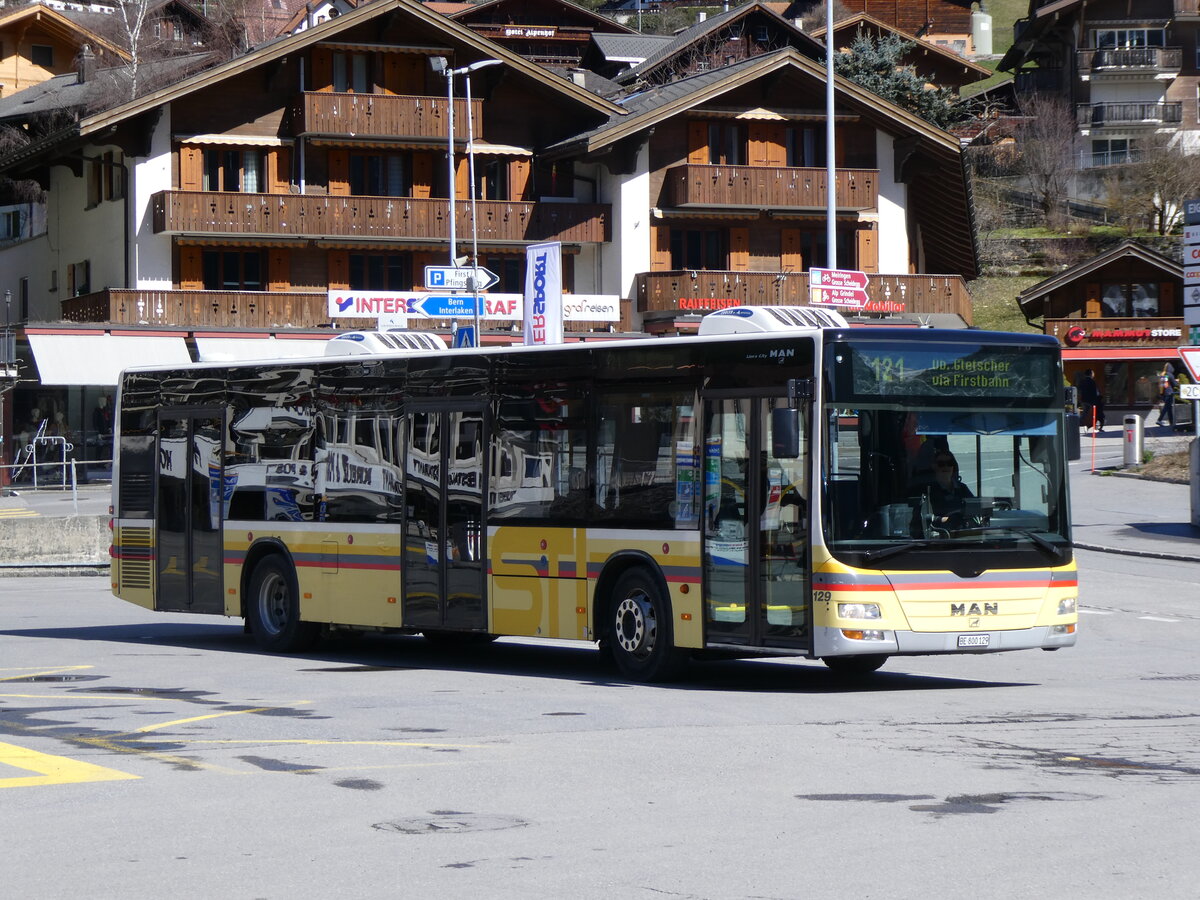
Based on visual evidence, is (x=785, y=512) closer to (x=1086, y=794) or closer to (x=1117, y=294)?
(x=1086, y=794)

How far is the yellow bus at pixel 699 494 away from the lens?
45.6ft

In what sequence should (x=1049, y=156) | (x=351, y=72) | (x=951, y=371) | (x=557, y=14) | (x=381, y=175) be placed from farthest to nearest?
(x=557, y=14)
(x=1049, y=156)
(x=381, y=175)
(x=351, y=72)
(x=951, y=371)

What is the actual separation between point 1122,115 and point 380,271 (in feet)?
178

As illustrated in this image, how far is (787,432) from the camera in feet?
45.1

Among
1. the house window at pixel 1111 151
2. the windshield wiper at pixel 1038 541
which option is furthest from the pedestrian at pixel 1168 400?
the windshield wiper at pixel 1038 541

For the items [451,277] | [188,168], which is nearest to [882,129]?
[188,168]

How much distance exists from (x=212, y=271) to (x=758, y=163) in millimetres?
16687

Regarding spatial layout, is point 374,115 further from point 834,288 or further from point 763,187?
point 834,288

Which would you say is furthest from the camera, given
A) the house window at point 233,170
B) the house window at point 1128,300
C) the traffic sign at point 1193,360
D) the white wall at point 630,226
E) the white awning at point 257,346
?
the house window at point 1128,300

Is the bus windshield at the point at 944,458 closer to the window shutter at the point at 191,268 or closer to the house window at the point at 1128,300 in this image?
the window shutter at the point at 191,268

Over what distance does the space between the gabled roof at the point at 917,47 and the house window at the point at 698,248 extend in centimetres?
3861

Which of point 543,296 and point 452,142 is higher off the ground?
point 452,142

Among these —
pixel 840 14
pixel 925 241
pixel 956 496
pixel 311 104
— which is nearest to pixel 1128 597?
pixel 956 496

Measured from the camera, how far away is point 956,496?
1420 cm
